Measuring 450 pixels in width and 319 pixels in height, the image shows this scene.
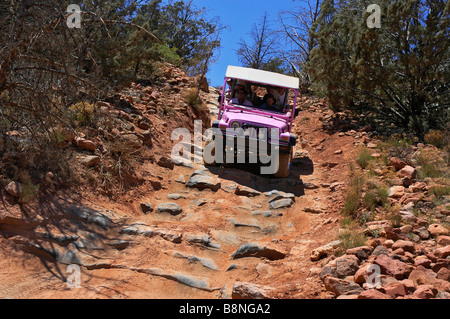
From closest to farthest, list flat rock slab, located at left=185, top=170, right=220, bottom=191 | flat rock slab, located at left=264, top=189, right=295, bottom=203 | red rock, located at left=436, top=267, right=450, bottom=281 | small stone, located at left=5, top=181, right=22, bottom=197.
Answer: red rock, located at left=436, top=267, right=450, bottom=281
small stone, located at left=5, top=181, right=22, bottom=197
flat rock slab, located at left=264, top=189, right=295, bottom=203
flat rock slab, located at left=185, top=170, right=220, bottom=191

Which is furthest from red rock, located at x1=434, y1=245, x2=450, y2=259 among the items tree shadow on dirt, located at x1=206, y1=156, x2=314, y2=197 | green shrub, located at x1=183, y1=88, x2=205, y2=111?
green shrub, located at x1=183, y1=88, x2=205, y2=111

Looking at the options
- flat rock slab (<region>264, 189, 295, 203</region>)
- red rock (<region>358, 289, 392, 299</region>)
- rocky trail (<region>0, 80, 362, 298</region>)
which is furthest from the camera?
flat rock slab (<region>264, 189, 295, 203</region>)

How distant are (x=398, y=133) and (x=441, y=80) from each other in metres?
1.74

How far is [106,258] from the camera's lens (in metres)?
5.18

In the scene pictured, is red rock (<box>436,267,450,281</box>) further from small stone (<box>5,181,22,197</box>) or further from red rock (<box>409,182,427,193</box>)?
small stone (<box>5,181,22,197</box>)

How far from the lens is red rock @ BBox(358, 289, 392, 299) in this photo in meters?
3.61

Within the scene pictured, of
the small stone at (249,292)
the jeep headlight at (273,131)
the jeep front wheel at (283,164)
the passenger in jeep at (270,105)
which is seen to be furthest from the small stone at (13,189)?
the passenger in jeep at (270,105)

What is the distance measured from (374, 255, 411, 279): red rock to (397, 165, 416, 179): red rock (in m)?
3.19

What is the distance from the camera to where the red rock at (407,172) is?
7.19 meters

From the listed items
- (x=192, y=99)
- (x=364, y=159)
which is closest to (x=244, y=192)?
(x=364, y=159)

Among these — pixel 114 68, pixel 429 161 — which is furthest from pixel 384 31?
pixel 114 68

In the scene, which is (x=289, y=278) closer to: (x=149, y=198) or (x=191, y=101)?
(x=149, y=198)

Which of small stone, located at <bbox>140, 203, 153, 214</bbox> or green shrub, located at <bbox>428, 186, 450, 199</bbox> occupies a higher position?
green shrub, located at <bbox>428, 186, 450, 199</bbox>

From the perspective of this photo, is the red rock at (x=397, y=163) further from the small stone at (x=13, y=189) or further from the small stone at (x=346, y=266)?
the small stone at (x=13, y=189)
